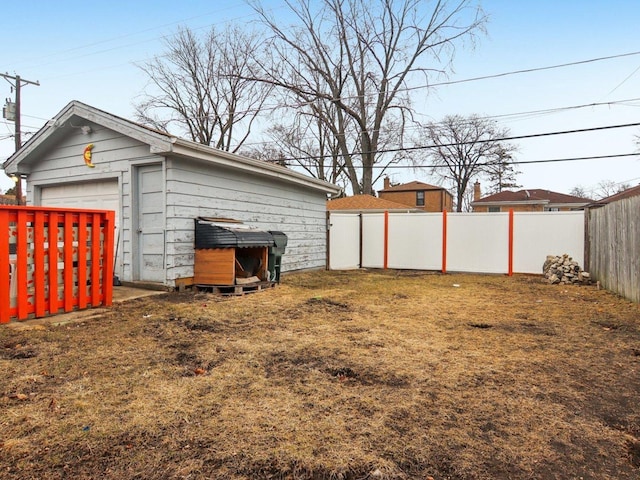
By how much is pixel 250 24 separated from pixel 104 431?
20.2 meters

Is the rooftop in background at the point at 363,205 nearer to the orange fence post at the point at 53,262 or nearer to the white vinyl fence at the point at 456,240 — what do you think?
the white vinyl fence at the point at 456,240

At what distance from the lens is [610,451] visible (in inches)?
73.3

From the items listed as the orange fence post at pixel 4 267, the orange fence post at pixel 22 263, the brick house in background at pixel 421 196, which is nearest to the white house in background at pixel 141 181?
the orange fence post at pixel 22 263

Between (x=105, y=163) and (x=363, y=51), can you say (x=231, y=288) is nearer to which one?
(x=105, y=163)

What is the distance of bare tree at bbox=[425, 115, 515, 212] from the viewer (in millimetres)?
28438

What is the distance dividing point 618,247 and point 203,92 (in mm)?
21797

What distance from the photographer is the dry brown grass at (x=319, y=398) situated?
1734 mm

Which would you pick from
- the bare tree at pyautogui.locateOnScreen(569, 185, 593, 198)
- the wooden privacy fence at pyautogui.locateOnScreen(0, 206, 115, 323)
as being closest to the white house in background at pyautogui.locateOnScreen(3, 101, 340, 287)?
the wooden privacy fence at pyautogui.locateOnScreen(0, 206, 115, 323)

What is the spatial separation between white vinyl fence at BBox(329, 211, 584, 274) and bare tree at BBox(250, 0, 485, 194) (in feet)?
22.8

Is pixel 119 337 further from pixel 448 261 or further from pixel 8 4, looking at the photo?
pixel 8 4

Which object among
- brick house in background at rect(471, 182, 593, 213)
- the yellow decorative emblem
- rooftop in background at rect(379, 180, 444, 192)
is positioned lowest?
the yellow decorative emblem

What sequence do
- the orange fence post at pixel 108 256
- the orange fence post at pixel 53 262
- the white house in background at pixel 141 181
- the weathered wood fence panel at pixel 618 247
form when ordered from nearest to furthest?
the orange fence post at pixel 53 262, the orange fence post at pixel 108 256, the weathered wood fence panel at pixel 618 247, the white house in background at pixel 141 181

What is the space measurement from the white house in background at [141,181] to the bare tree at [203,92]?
1424cm

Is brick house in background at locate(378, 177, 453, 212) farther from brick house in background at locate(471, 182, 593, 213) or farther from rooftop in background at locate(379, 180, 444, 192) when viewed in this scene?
brick house in background at locate(471, 182, 593, 213)
